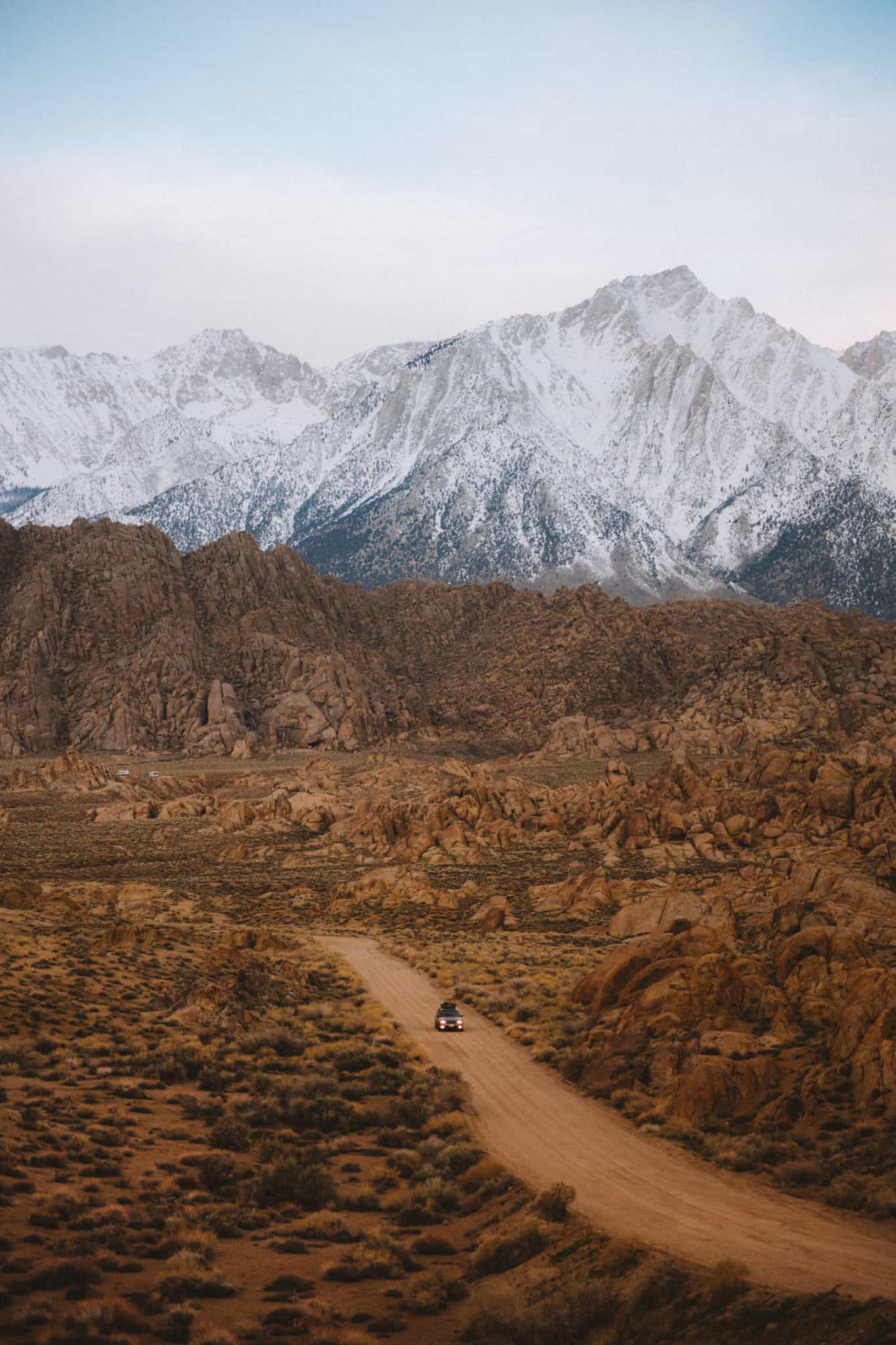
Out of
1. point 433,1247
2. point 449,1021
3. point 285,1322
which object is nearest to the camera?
point 285,1322

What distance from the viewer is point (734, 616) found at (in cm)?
17225

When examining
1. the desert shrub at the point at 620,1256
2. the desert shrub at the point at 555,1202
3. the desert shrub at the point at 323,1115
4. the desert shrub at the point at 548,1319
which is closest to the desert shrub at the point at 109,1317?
the desert shrub at the point at 548,1319

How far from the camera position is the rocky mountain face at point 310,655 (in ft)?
444

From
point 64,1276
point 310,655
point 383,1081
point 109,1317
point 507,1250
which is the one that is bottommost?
point 383,1081

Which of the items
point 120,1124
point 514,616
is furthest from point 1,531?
point 120,1124

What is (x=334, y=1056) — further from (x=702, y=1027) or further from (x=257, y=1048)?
(x=702, y=1027)

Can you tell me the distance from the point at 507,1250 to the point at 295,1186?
15.0ft

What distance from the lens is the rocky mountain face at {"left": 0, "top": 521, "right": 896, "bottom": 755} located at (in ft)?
444

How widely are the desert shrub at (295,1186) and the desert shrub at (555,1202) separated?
3.71 meters

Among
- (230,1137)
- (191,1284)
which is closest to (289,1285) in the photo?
(191,1284)

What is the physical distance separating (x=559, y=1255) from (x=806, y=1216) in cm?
485

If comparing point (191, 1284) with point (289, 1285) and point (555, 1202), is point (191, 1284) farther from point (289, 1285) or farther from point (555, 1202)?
point (555, 1202)

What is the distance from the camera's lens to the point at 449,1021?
105ft

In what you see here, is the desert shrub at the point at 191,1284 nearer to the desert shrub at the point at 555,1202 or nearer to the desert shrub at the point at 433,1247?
the desert shrub at the point at 433,1247
